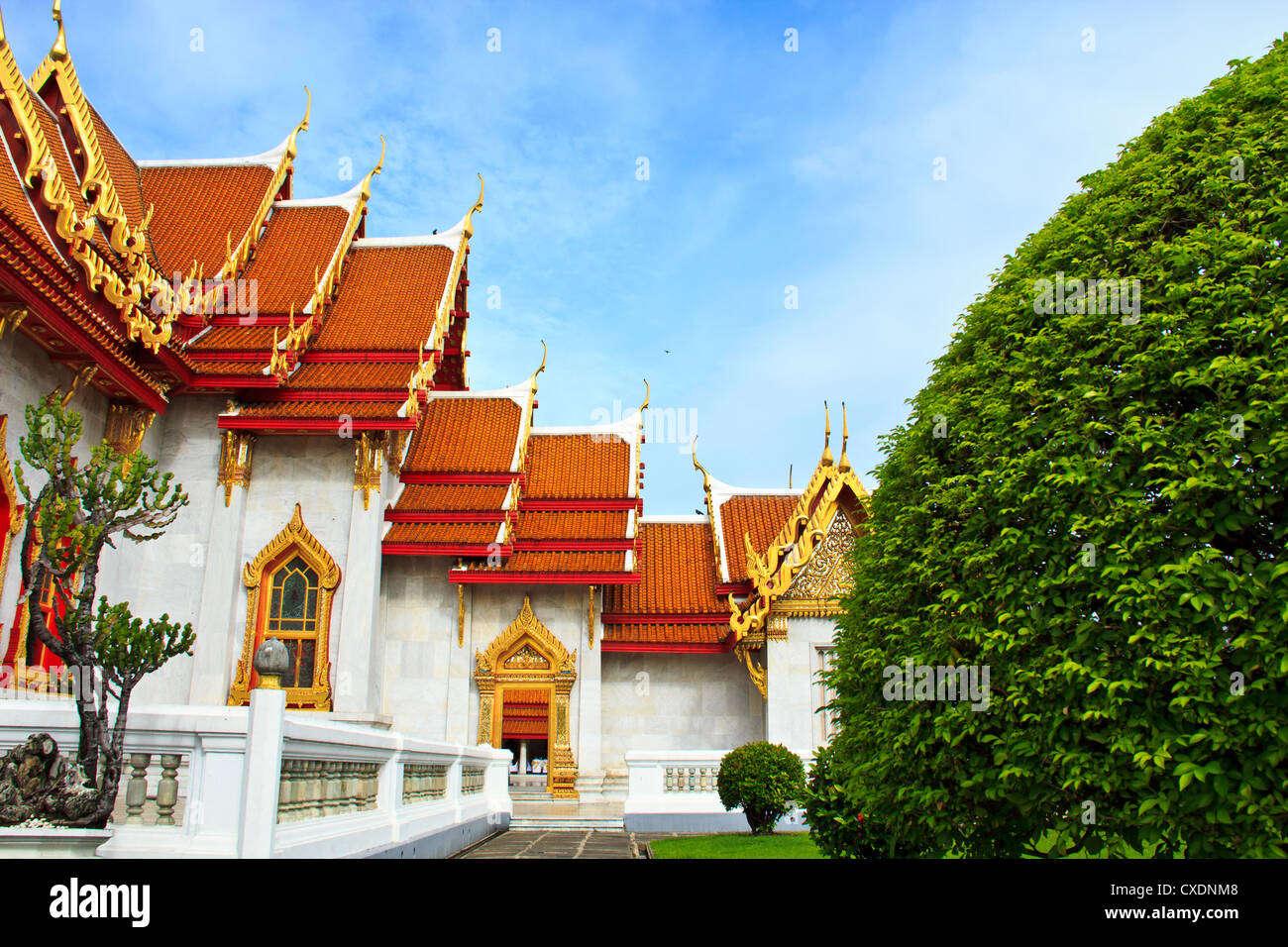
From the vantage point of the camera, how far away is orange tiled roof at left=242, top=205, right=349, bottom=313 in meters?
18.3

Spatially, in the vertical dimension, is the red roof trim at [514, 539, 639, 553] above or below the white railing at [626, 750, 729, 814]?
above

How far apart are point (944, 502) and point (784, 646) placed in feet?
38.7

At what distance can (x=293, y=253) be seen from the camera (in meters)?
19.4

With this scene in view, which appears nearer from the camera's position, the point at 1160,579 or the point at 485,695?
the point at 1160,579

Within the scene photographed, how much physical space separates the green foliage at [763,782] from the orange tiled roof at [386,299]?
10.0 metres

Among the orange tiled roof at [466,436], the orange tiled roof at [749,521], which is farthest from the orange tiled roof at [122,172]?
the orange tiled roof at [749,521]

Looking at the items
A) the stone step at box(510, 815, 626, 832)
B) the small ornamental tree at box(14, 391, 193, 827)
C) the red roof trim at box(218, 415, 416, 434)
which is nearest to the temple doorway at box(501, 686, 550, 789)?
the stone step at box(510, 815, 626, 832)

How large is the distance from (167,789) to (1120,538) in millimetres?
5504

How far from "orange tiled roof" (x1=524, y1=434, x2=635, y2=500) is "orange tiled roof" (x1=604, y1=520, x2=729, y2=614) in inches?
56.4

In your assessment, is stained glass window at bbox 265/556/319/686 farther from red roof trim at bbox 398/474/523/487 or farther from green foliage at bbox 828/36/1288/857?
green foliage at bbox 828/36/1288/857

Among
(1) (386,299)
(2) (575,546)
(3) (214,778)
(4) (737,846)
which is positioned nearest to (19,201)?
(1) (386,299)
